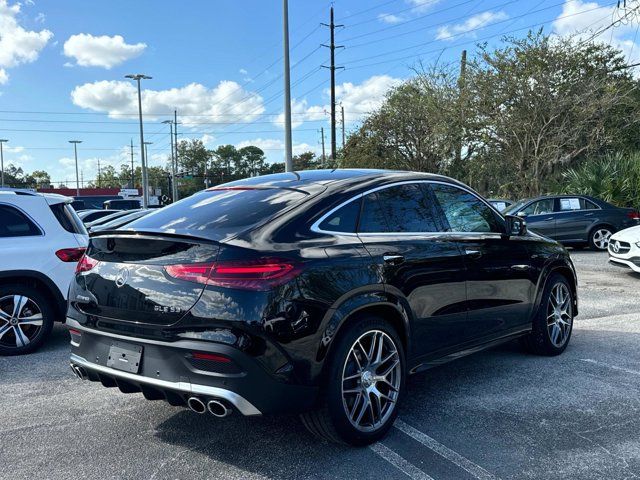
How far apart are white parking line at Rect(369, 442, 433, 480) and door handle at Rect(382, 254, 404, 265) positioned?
114 centimetres

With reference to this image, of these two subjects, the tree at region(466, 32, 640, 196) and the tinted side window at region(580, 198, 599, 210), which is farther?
the tree at region(466, 32, 640, 196)

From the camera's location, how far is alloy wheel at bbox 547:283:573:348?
537 cm

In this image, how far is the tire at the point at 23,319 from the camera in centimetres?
554

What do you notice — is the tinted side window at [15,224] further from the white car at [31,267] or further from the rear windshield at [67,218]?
the rear windshield at [67,218]

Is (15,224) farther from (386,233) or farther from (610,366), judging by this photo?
(610,366)

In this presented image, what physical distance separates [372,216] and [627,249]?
25.0ft

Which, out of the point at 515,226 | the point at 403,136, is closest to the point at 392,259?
the point at 515,226

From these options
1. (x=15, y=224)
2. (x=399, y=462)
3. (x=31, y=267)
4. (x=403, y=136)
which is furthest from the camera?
(x=403, y=136)

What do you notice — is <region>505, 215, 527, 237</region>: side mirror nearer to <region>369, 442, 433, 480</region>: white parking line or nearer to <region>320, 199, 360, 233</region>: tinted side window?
<region>320, 199, 360, 233</region>: tinted side window

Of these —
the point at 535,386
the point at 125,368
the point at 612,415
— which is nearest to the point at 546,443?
the point at 612,415

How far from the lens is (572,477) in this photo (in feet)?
10.3

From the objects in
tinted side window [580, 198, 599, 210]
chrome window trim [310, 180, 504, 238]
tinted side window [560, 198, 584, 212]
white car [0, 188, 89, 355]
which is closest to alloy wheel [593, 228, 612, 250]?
tinted side window [580, 198, 599, 210]

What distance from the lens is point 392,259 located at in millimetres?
3691

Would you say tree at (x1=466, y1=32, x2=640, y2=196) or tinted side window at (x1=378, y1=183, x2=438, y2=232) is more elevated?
tree at (x1=466, y1=32, x2=640, y2=196)
